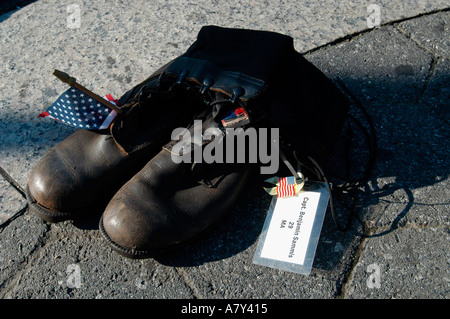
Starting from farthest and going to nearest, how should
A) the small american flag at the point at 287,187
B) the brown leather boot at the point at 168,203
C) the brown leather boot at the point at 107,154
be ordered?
1. the small american flag at the point at 287,187
2. the brown leather boot at the point at 107,154
3. the brown leather boot at the point at 168,203

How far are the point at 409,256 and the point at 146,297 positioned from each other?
100 cm

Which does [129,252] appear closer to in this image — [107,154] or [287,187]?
[107,154]

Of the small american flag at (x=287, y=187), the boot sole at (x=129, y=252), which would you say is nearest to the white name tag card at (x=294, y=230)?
the small american flag at (x=287, y=187)

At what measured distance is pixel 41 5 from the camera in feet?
10.6

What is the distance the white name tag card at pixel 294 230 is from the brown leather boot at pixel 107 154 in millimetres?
551

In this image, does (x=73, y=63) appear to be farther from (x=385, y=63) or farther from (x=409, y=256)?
(x=409, y=256)

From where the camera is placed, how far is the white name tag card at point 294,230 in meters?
1.82

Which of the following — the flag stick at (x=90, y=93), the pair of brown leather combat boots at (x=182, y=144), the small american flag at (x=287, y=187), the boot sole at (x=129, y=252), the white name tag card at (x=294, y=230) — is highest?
the flag stick at (x=90, y=93)

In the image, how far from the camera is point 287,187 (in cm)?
200

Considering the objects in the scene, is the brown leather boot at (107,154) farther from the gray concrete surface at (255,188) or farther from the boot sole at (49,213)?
the gray concrete surface at (255,188)

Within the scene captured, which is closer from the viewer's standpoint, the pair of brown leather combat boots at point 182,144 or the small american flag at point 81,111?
the pair of brown leather combat boots at point 182,144

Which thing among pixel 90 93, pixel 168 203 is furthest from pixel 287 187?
pixel 90 93

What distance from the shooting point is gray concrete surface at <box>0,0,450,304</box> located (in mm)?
1791
